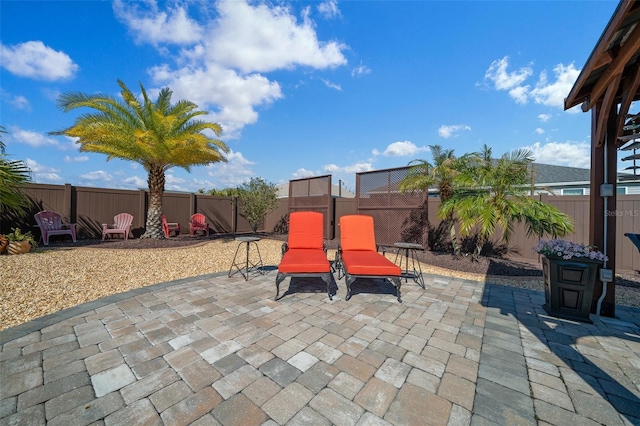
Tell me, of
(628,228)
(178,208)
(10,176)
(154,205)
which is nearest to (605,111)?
(628,228)

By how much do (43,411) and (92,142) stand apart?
31.2 ft

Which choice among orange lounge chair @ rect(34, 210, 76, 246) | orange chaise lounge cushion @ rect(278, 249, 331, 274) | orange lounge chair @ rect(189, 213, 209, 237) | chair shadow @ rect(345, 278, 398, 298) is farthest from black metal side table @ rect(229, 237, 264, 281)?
orange lounge chair @ rect(34, 210, 76, 246)

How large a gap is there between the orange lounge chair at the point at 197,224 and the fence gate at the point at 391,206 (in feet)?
23.6

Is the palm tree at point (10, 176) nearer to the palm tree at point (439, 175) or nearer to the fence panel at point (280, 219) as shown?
the fence panel at point (280, 219)

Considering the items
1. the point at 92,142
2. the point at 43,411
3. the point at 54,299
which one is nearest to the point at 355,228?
the point at 43,411

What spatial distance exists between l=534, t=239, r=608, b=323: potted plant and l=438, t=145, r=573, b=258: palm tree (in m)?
2.19

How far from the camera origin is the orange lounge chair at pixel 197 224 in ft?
37.1

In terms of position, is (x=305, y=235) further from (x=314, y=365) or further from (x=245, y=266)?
(x=314, y=365)

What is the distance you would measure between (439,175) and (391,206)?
1.96 m

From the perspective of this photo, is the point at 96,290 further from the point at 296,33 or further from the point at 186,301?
the point at 296,33

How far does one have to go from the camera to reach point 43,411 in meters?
1.55

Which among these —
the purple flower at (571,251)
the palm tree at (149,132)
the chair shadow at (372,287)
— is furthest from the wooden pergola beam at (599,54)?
the palm tree at (149,132)

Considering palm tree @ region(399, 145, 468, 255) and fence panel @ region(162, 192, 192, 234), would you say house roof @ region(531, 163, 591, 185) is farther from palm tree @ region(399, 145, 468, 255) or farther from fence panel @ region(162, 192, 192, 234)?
fence panel @ region(162, 192, 192, 234)

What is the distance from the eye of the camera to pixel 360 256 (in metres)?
4.40
